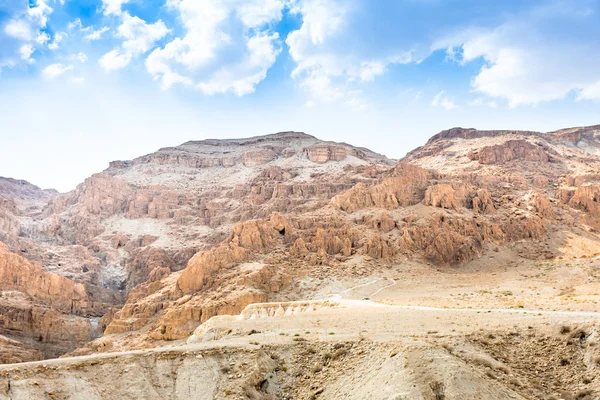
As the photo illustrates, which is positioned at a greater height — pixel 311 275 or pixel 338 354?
pixel 338 354

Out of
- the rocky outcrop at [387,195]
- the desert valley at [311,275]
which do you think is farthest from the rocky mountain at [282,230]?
the desert valley at [311,275]

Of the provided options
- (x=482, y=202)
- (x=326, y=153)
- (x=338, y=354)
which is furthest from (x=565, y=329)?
Answer: (x=326, y=153)

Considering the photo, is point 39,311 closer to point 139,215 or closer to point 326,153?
point 139,215

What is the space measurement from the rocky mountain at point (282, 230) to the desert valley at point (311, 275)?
383mm

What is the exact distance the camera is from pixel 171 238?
95812mm

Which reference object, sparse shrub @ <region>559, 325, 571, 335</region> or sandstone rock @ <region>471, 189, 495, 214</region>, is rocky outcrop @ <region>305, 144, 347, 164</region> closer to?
sandstone rock @ <region>471, 189, 495, 214</region>

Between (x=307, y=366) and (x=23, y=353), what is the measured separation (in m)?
46.8

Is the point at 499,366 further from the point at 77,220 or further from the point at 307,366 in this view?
the point at 77,220

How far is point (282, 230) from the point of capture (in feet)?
224

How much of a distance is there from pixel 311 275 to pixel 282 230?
44.4ft

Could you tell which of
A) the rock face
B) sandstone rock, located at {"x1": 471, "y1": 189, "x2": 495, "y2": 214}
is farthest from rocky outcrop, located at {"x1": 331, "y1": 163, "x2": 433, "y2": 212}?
the rock face

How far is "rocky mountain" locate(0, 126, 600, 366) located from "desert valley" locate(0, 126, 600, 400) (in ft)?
1.26

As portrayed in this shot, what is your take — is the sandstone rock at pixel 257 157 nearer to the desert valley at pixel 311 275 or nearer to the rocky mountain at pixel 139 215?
the rocky mountain at pixel 139 215

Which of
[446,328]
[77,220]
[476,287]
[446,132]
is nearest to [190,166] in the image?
[77,220]
